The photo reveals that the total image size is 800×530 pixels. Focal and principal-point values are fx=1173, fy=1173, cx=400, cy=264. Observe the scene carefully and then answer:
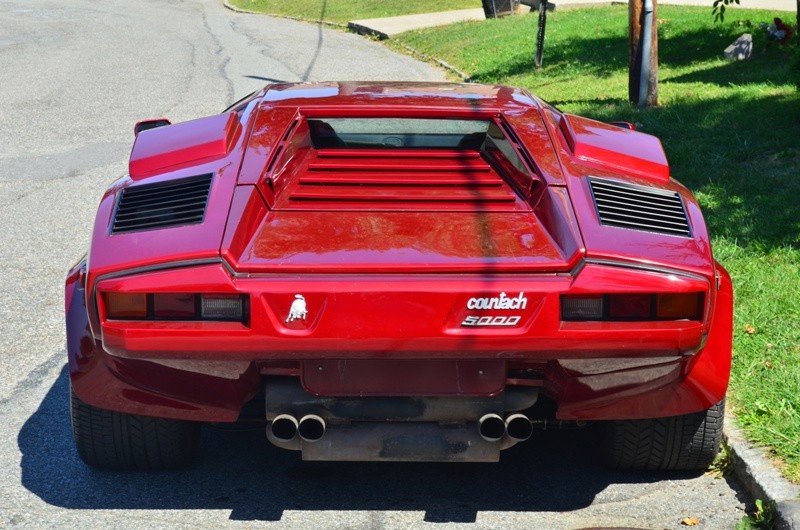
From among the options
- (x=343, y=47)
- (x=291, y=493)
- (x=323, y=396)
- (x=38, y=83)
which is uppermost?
(x=323, y=396)

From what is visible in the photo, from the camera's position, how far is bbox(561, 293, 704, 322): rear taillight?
353 centimetres

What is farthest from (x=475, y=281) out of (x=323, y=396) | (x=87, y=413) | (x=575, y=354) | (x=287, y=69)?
(x=287, y=69)

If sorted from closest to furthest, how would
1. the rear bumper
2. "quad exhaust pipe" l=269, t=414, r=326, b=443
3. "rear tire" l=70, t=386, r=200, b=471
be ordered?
the rear bumper
"quad exhaust pipe" l=269, t=414, r=326, b=443
"rear tire" l=70, t=386, r=200, b=471

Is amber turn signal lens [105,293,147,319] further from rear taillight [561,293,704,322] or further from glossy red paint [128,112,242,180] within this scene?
rear taillight [561,293,704,322]

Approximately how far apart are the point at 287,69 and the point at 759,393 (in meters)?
14.7

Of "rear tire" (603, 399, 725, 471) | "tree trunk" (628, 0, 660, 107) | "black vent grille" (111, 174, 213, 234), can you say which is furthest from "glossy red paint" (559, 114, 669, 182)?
"tree trunk" (628, 0, 660, 107)

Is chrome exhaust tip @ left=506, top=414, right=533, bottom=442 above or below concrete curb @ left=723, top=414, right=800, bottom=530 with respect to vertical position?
above

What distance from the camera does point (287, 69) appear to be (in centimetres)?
1866

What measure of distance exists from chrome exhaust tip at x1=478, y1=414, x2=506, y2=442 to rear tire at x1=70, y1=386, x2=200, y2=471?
111 centimetres

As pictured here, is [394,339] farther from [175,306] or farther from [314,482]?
[314,482]

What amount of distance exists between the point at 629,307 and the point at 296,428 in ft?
3.68

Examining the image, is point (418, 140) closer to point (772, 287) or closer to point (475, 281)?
point (475, 281)

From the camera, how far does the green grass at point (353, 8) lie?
1099 inches

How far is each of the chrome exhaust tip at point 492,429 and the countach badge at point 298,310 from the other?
2.35ft
